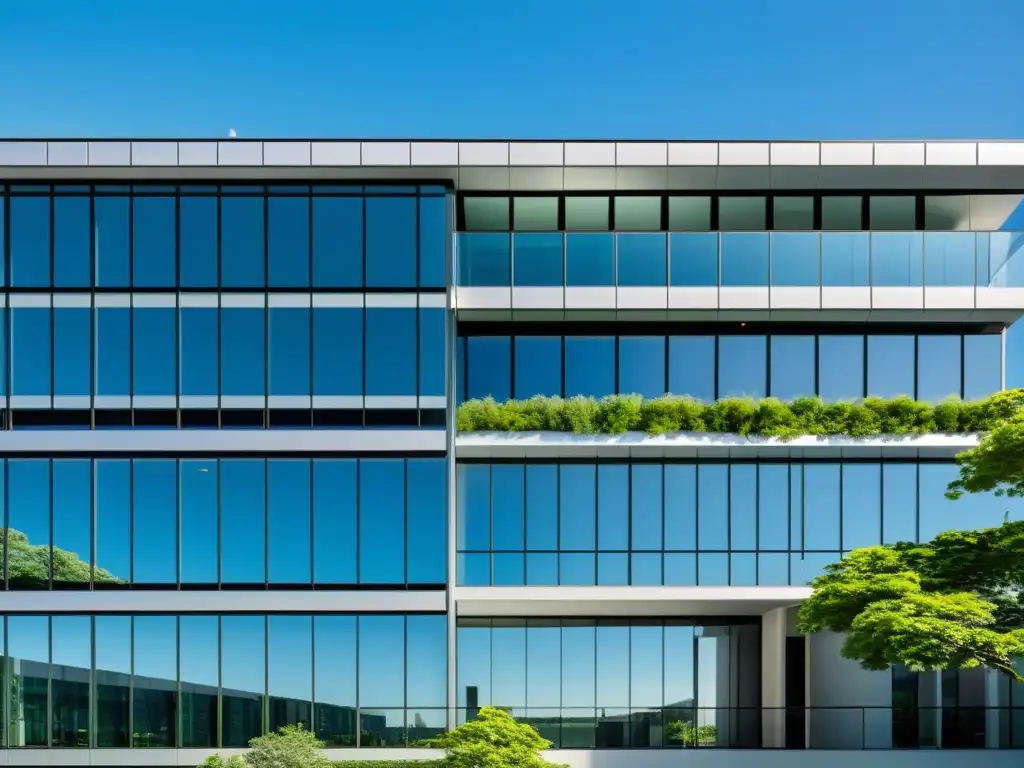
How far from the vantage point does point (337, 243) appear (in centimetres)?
2392

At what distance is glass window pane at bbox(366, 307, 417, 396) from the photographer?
23719mm

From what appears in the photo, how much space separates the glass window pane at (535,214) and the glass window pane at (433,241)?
2563mm

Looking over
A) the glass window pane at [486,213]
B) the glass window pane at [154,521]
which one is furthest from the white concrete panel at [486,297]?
the glass window pane at [154,521]

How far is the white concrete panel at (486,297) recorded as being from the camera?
958 inches

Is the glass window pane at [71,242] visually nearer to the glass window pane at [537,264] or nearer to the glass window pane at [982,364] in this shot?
the glass window pane at [537,264]

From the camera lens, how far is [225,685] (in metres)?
23.2

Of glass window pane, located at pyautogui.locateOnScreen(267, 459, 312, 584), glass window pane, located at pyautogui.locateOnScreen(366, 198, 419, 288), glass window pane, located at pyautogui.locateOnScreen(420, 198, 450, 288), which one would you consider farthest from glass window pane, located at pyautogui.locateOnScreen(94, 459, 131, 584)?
glass window pane, located at pyautogui.locateOnScreen(420, 198, 450, 288)

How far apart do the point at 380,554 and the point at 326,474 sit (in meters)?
2.31

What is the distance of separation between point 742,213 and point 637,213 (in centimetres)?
275

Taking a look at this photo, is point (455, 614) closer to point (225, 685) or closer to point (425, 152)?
point (225, 685)

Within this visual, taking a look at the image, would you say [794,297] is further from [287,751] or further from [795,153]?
[287,751]

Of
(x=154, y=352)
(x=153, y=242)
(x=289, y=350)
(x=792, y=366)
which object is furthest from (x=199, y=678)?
(x=792, y=366)

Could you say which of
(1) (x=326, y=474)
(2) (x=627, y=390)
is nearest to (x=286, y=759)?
(1) (x=326, y=474)

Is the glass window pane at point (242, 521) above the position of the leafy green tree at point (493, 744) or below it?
above
